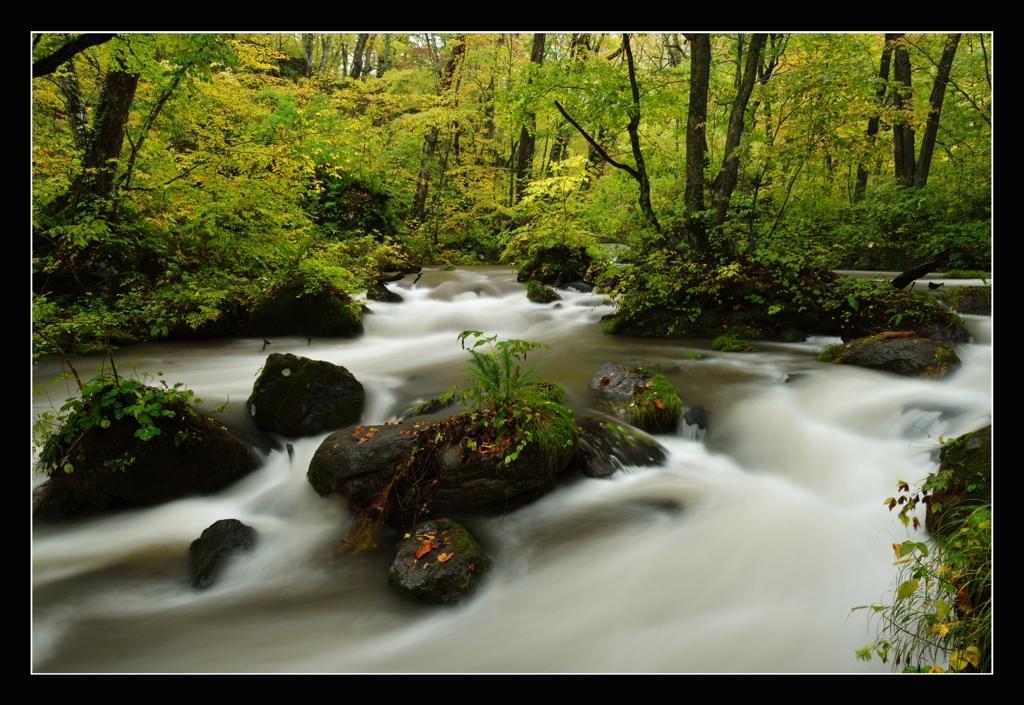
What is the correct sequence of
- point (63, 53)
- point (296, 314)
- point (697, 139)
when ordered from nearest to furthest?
point (63, 53)
point (296, 314)
point (697, 139)

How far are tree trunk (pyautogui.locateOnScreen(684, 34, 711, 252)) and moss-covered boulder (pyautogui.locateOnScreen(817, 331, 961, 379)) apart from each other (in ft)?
9.93

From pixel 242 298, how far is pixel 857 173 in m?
18.1

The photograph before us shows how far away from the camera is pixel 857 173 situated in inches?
693

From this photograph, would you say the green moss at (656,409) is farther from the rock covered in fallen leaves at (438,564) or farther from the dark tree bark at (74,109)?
the dark tree bark at (74,109)

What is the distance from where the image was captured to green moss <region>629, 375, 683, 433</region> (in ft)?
17.7

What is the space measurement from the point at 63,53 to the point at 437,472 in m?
3.63

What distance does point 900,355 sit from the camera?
634 cm

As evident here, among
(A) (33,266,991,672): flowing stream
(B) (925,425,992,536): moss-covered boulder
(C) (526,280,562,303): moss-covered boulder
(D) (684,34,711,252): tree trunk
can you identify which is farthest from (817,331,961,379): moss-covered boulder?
(C) (526,280,562,303): moss-covered boulder

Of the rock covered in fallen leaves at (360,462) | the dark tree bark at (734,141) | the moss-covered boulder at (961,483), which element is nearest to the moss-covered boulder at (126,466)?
the rock covered in fallen leaves at (360,462)

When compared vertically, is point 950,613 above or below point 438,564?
above

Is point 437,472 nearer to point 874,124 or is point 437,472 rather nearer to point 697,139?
point 697,139

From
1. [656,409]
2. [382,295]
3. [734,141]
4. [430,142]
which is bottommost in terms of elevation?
[656,409]

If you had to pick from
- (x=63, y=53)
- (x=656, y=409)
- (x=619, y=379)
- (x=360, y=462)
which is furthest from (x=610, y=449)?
(x=63, y=53)

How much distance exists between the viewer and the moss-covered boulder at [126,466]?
13.4 feet
